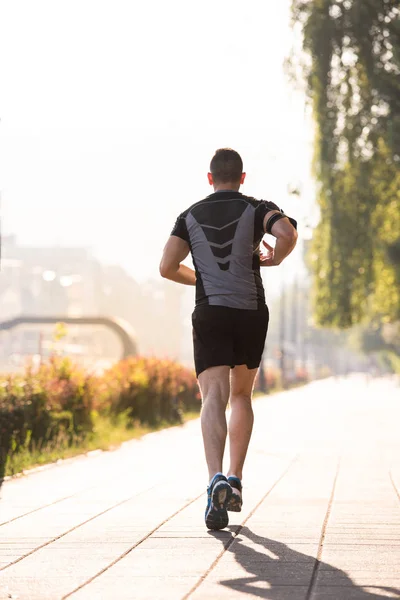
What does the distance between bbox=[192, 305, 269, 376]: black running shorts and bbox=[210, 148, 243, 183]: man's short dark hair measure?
0.75 m

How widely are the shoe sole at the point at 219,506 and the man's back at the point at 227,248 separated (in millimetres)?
1036

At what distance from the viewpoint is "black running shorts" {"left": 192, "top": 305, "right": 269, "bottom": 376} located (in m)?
6.44

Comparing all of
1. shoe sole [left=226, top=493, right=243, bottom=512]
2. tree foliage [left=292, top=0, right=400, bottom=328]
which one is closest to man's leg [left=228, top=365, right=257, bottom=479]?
shoe sole [left=226, top=493, right=243, bottom=512]

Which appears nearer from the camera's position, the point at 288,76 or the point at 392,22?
the point at 392,22

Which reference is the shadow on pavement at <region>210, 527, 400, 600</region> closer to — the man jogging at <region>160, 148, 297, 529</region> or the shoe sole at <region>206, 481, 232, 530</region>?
the shoe sole at <region>206, 481, 232, 530</region>

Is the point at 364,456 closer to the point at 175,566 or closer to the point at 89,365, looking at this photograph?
the point at 89,365

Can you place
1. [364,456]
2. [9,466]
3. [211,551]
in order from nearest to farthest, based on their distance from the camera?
[211,551], [9,466], [364,456]

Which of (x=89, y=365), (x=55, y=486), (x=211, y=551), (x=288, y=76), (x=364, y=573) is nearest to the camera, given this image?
(x=364, y=573)

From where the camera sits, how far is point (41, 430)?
12922mm

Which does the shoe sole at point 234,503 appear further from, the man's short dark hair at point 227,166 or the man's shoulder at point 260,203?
the man's short dark hair at point 227,166

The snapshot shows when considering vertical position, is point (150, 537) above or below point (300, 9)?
below

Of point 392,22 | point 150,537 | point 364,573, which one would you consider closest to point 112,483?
point 150,537

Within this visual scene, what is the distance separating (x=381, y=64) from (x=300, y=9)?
189cm

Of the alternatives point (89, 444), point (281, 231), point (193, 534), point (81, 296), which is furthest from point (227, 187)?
point (81, 296)
